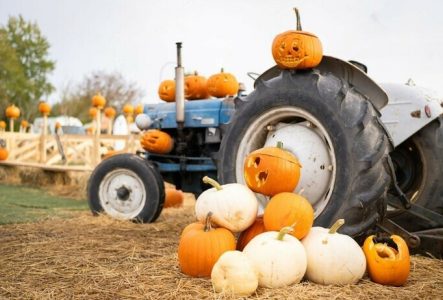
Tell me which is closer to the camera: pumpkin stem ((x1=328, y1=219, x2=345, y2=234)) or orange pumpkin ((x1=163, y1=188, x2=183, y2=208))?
pumpkin stem ((x1=328, y1=219, x2=345, y2=234))

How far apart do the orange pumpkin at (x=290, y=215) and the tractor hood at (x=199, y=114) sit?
2.62 m

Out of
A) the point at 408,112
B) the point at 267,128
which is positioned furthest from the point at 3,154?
the point at 408,112

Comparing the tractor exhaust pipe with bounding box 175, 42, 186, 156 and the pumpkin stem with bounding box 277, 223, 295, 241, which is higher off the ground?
the tractor exhaust pipe with bounding box 175, 42, 186, 156

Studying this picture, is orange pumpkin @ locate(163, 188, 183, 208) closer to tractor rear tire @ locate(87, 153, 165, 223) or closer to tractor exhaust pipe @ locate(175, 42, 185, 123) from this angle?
tractor rear tire @ locate(87, 153, 165, 223)

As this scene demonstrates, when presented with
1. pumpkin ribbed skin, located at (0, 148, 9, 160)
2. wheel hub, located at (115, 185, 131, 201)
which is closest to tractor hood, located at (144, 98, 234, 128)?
wheel hub, located at (115, 185, 131, 201)

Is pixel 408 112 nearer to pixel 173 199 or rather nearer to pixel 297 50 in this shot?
pixel 297 50

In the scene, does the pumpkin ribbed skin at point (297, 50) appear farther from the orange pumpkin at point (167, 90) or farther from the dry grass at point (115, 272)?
the orange pumpkin at point (167, 90)

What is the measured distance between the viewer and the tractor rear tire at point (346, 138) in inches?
118

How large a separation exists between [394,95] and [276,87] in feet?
4.06

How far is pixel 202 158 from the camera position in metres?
5.48

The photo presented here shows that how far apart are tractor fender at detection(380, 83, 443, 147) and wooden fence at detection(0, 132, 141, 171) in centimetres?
762

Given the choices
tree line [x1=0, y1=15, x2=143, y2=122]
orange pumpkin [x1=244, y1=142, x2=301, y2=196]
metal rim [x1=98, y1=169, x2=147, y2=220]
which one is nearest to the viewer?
orange pumpkin [x1=244, y1=142, x2=301, y2=196]

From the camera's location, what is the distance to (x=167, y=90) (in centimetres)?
601

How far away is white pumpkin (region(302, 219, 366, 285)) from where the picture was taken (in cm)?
268
